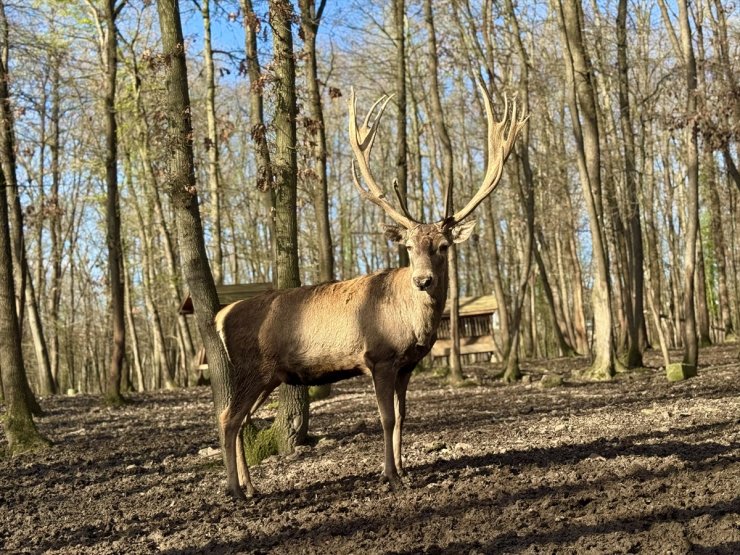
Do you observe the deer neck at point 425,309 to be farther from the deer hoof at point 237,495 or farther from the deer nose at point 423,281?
the deer hoof at point 237,495

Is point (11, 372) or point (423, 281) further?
point (11, 372)

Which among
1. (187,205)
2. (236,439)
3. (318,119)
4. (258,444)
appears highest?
(318,119)

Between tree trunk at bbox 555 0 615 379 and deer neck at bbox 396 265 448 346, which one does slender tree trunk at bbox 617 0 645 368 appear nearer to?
tree trunk at bbox 555 0 615 379

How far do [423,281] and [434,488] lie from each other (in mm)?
1687

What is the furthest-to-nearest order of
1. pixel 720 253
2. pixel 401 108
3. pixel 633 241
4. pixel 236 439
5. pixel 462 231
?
pixel 720 253 → pixel 633 241 → pixel 401 108 → pixel 462 231 → pixel 236 439

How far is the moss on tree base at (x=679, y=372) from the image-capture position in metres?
14.9

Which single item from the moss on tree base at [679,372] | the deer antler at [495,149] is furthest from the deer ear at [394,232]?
the moss on tree base at [679,372]

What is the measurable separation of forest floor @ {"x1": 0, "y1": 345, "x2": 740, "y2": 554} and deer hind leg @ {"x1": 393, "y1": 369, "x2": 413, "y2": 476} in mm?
181

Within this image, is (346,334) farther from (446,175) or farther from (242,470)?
(446,175)

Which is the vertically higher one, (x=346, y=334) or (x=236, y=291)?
(x=236, y=291)

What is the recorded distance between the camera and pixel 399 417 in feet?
24.5

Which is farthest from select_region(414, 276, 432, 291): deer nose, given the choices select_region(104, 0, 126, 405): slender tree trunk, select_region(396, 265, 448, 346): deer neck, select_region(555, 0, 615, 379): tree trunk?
select_region(104, 0, 126, 405): slender tree trunk

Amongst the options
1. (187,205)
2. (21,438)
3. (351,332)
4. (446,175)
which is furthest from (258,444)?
(446,175)

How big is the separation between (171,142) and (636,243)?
13.8 meters
